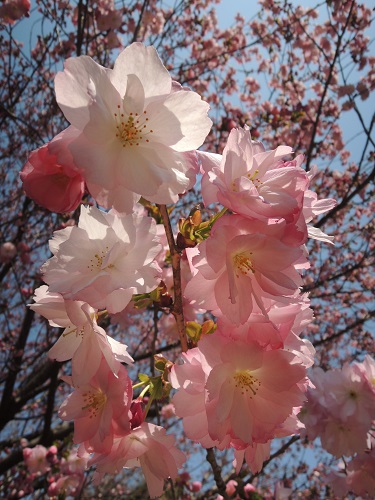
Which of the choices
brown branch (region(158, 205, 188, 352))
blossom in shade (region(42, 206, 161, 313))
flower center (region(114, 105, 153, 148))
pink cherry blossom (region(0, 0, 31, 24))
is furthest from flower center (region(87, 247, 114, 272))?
pink cherry blossom (region(0, 0, 31, 24))

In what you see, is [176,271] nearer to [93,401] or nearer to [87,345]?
[87,345]

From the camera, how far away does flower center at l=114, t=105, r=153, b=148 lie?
38.0 inches

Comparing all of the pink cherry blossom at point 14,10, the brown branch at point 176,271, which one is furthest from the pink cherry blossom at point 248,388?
the pink cherry blossom at point 14,10

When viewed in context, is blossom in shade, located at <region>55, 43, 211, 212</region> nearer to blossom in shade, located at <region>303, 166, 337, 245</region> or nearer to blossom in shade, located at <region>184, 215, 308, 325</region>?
blossom in shade, located at <region>184, 215, 308, 325</region>

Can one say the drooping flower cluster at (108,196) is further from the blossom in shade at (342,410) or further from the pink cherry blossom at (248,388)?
the blossom in shade at (342,410)

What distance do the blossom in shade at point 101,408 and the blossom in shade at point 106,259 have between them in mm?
173

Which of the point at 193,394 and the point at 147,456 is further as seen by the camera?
the point at 147,456

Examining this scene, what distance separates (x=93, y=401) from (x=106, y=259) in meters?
0.38

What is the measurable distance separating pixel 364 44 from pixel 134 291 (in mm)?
6240

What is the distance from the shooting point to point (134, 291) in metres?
0.96

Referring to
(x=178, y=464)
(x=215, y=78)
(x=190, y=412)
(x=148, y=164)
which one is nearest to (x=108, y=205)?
(x=148, y=164)

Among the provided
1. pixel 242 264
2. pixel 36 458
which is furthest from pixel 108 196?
pixel 36 458

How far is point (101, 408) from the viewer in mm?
1041

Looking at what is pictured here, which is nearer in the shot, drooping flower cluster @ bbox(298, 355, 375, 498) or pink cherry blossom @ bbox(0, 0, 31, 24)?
drooping flower cluster @ bbox(298, 355, 375, 498)
